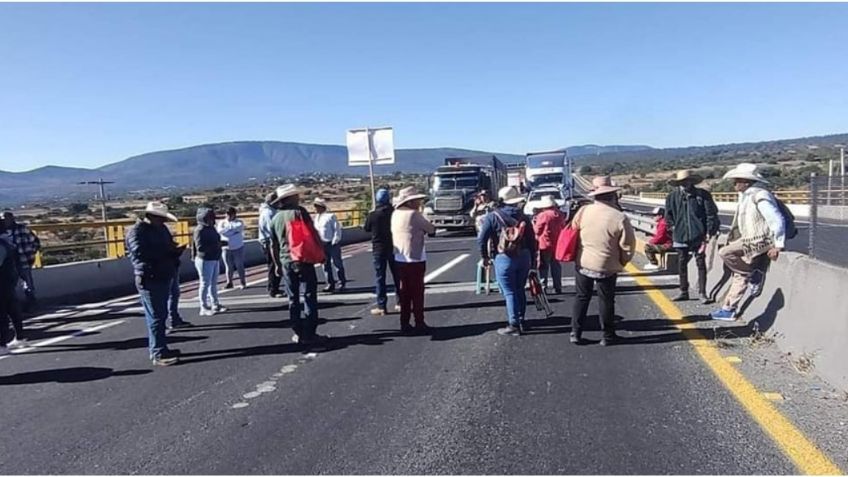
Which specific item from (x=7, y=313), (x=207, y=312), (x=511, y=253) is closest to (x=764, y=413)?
(x=511, y=253)

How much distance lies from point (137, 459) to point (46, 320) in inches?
295

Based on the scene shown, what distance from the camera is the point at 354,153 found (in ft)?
96.0

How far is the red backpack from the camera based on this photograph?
25.2 feet

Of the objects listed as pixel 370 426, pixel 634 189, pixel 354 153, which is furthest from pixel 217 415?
pixel 634 189

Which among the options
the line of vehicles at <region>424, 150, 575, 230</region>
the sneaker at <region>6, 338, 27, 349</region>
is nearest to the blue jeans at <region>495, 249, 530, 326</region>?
the sneaker at <region>6, 338, 27, 349</region>

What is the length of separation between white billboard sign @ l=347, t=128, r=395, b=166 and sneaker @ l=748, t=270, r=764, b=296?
2216cm

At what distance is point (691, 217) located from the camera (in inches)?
353

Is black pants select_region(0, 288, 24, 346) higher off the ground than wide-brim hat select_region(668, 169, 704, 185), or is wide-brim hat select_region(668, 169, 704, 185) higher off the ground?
wide-brim hat select_region(668, 169, 704, 185)

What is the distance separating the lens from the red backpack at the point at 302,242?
7684 millimetres

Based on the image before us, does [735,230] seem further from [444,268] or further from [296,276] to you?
[444,268]

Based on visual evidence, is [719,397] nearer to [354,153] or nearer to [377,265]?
[377,265]

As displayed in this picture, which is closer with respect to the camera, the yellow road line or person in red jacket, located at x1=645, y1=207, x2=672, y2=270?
the yellow road line

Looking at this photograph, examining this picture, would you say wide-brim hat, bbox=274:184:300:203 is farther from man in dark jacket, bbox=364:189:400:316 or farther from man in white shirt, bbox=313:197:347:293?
man in white shirt, bbox=313:197:347:293

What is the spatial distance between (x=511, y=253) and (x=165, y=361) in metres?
3.84
